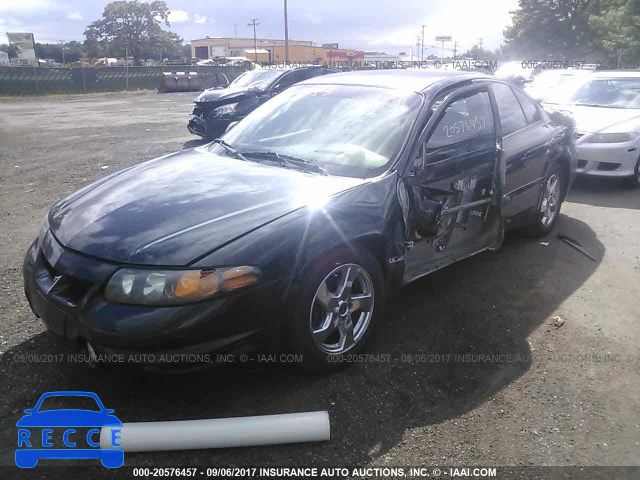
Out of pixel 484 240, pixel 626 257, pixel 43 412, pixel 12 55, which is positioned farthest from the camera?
pixel 12 55

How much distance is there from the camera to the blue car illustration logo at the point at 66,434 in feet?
7.95

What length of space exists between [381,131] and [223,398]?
188 centimetres

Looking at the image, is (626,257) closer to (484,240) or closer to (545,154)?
(545,154)

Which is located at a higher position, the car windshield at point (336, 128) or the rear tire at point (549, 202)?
the car windshield at point (336, 128)

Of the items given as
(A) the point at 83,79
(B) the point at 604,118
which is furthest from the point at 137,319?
(A) the point at 83,79

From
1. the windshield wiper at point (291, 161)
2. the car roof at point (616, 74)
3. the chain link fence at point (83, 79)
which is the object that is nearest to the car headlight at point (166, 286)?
the windshield wiper at point (291, 161)

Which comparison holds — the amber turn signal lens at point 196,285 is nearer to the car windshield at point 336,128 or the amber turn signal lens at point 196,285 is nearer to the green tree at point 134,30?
the car windshield at point 336,128

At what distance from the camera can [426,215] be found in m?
3.51

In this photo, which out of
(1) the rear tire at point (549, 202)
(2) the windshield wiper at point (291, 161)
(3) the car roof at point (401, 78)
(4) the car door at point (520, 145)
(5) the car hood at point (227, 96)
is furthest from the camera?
(5) the car hood at point (227, 96)

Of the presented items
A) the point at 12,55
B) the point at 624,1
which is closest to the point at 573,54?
the point at 624,1

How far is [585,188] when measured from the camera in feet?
24.5

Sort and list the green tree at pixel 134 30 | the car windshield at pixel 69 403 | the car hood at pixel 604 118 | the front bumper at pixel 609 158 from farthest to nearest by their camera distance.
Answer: the green tree at pixel 134 30, the car hood at pixel 604 118, the front bumper at pixel 609 158, the car windshield at pixel 69 403

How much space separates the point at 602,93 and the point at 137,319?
27.3ft

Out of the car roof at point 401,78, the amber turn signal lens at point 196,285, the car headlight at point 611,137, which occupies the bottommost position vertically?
the amber turn signal lens at point 196,285
